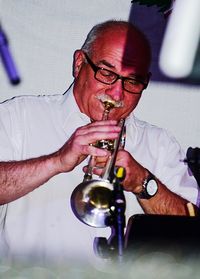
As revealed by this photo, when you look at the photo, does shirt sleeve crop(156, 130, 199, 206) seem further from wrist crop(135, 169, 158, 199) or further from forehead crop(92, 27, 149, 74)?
forehead crop(92, 27, 149, 74)

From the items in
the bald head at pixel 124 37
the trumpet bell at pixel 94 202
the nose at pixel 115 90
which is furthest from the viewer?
the bald head at pixel 124 37

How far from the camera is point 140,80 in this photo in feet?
6.57

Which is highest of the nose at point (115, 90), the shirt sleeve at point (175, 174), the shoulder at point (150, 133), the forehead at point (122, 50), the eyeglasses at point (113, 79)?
the forehead at point (122, 50)

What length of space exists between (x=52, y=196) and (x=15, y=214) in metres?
0.20

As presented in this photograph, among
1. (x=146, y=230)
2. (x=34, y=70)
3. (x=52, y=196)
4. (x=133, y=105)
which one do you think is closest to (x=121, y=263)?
(x=146, y=230)

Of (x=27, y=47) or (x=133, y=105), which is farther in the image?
(x=27, y=47)

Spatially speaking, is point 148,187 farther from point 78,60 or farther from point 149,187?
Answer: point 78,60

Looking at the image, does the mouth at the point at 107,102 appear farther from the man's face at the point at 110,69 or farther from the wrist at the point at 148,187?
the wrist at the point at 148,187

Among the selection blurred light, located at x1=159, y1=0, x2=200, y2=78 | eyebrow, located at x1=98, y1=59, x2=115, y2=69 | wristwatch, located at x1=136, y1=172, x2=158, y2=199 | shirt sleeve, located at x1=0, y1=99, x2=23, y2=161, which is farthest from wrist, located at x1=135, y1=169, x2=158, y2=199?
blurred light, located at x1=159, y1=0, x2=200, y2=78

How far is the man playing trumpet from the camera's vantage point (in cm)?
181

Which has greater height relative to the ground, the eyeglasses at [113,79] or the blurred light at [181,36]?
the blurred light at [181,36]

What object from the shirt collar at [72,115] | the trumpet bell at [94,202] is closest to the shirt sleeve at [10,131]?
the shirt collar at [72,115]

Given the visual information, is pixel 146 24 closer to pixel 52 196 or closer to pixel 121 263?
pixel 52 196

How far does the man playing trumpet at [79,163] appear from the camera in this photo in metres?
1.81
